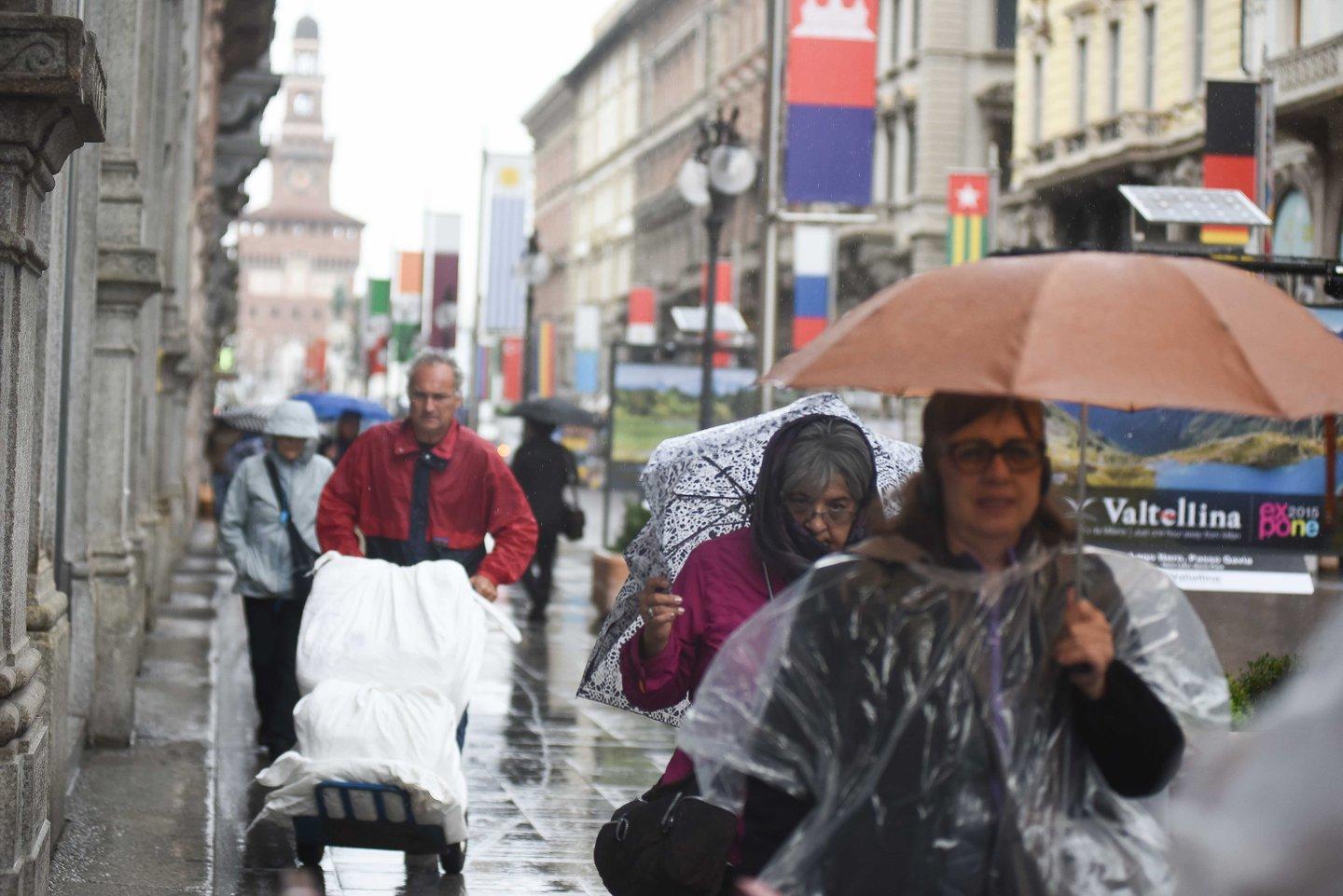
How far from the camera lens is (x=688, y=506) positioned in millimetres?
5668

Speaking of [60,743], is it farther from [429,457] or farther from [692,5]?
[692,5]

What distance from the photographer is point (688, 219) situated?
7269 cm

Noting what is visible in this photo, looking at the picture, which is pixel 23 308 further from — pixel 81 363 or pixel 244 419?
pixel 244 419

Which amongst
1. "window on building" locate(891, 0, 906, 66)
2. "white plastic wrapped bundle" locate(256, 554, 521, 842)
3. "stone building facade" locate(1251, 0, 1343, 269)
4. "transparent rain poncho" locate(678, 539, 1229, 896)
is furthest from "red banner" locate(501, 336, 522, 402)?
"transparent rain poncho" locate(678, 539, 1229, 896)

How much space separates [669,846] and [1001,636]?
4.51 ft

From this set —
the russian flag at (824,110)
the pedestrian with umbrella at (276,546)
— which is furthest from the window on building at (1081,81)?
the pedestrian with umbrella at (276,546)

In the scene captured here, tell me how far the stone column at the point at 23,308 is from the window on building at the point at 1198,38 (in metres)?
33.4

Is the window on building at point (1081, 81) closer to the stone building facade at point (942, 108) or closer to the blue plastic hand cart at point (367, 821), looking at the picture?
the stone building facade at point (942, 108)

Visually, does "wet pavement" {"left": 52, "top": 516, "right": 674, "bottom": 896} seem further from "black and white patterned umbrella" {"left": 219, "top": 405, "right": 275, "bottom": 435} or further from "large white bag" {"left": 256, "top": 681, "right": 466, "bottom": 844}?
"black and white patterned umbrella" {"left": 219, "top": 405, "right": 275, "bottom": 435}

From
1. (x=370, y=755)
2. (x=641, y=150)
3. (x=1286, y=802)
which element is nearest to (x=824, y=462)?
(x=1286, y=802)

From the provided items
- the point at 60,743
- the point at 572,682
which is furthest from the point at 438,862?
the point at 572,682

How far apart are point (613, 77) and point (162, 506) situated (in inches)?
2849

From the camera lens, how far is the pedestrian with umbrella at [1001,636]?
3.29 metres

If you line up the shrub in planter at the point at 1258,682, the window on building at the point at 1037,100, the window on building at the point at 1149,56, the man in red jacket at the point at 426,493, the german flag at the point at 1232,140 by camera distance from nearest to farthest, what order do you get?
the shrub in planter at the point at 1258,682 < the man in red jacket at the point at 426,493 < the german flag at the point at 1232,140 < the window on building at the point at 1149,56 < the window on building at the point at 1037,100
